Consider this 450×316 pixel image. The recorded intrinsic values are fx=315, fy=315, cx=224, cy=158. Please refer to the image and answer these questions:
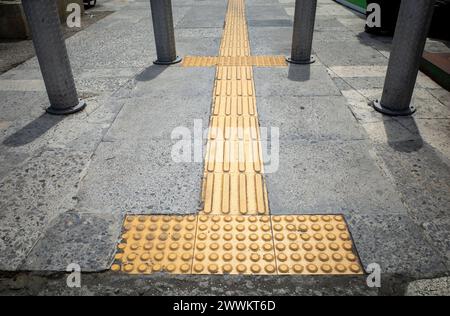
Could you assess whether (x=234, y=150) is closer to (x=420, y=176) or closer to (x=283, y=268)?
(x=283, y=268)

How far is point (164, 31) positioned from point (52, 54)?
2.11 m

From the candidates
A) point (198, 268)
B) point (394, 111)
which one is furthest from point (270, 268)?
point (394, 111)

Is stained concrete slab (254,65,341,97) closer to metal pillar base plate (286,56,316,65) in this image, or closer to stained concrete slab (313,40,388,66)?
metal pillar base plate (286,56,316,65)

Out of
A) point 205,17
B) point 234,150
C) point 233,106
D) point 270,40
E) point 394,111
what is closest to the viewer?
point 234,150

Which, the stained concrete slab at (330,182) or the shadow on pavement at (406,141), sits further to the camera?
the shadow on pavement at (406,141)

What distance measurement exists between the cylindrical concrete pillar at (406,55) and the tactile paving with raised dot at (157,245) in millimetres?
2896

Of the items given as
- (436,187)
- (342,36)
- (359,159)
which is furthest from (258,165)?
(342,36)

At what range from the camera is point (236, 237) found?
233 centimetres

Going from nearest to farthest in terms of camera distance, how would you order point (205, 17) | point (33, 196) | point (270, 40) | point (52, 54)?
point (33, 196) < point (52, 54) < point (270, 40) < point (205, 17)

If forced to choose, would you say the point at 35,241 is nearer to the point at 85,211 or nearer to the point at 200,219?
the point at 85,211

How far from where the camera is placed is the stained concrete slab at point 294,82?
4469 mm

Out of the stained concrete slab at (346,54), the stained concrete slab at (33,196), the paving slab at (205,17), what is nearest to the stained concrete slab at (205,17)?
the paving slab at (205,17)

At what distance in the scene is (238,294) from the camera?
1.95 m

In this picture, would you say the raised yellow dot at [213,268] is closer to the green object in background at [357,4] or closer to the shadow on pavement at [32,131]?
the shadow on pavement at [32,131]
